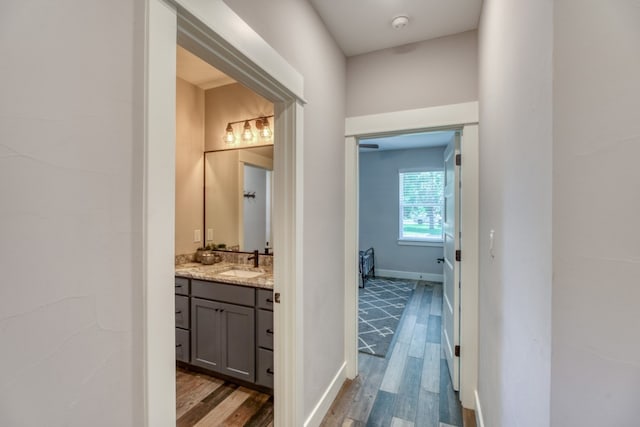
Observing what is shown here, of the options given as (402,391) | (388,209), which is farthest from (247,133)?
(388,209)

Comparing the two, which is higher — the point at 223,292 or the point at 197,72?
the point at 197,72

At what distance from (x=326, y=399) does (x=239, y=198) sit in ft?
6.41

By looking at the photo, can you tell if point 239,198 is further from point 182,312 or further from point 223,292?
point 182,312

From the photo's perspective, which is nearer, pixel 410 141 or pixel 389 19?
pixel 389 19

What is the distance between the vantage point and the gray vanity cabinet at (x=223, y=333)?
2.13 m

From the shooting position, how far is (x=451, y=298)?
7.70ft

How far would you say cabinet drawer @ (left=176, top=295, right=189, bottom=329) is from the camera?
2.37 meters

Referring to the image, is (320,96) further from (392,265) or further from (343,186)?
(392,265)

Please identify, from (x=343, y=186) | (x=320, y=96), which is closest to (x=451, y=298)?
(x=343, y=186)

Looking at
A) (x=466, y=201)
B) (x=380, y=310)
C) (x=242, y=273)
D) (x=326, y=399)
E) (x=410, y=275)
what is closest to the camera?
(x=326, y=399)

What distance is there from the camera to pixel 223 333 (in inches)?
87.7
